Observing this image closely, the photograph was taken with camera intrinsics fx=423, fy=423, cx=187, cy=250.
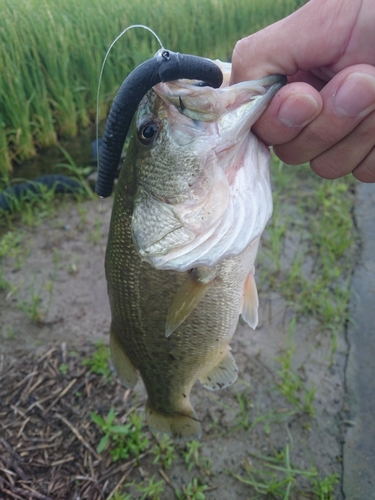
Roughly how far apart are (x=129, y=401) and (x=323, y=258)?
4.97 ft

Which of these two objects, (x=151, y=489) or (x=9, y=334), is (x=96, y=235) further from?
(x=151, y=489)

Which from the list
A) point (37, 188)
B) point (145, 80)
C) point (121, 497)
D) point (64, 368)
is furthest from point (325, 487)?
point (37, 188)

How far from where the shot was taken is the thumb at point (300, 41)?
95 centimetres

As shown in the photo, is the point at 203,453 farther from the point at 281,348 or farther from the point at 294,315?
the point at 294,315

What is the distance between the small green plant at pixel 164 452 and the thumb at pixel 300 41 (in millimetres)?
1527

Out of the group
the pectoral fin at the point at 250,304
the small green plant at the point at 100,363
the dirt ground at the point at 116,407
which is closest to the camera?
the pectoral fin at the point at 250,304

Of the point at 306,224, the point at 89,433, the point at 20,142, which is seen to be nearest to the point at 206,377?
the point at 89,433

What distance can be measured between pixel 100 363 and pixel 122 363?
31.5 inches

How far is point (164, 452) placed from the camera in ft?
6.07

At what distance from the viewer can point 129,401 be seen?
203 cm

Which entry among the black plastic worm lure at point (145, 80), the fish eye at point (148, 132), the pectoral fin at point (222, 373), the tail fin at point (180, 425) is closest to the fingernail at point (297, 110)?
the black plastic worm lure at point (145, 80)

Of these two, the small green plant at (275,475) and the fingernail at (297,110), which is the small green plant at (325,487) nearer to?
the small green plant at (275,475)

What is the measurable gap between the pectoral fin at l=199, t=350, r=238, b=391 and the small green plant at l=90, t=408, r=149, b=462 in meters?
0.59

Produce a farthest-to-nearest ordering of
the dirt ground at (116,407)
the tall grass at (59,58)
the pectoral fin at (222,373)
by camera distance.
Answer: the tall grass at (59,58) → the dirt ground at (116,407) → the pectoral fin at (222,373)
